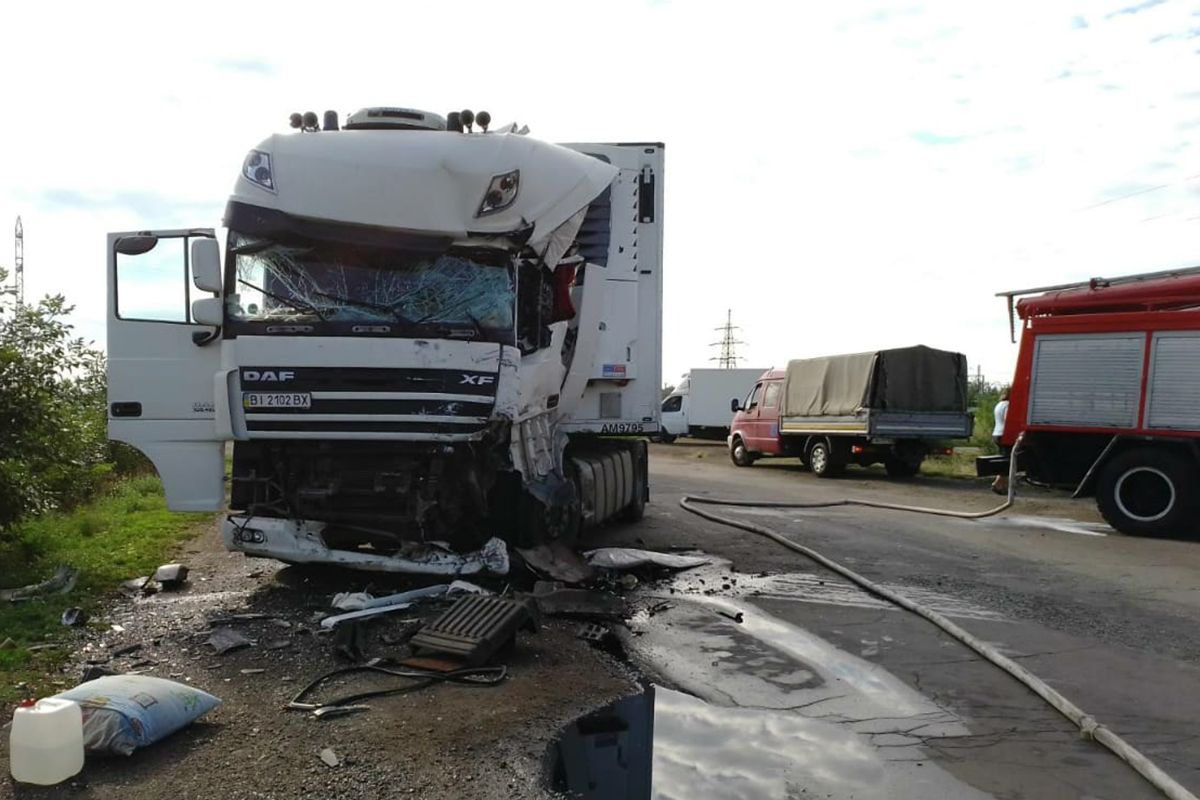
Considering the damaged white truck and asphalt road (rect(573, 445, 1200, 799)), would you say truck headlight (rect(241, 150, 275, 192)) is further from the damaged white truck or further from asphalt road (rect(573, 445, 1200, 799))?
asphalt road (rect(573, 445, 1200, 799))

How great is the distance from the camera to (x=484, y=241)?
7.04 m

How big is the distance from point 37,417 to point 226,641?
3.70 meters

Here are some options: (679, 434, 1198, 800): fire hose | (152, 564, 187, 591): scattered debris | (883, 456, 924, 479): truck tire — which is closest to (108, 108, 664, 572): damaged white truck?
(152, 564, 187, 591): scattered debris

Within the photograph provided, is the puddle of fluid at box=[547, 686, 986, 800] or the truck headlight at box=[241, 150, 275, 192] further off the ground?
the truck headlight at box=[241, 150, 275, 192]

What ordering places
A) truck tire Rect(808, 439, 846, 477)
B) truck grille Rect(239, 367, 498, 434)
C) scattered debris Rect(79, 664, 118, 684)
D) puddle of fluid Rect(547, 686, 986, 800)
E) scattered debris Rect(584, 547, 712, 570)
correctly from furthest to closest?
1. truck tire Rect(808, 439, 846, 477)
2. scattered debris Rect(584, 547, 712, 570)
3. truck grille Rect(239, 367, 498, 434)
4. scattered debris Rect(79, 664, 118, 684)
5. puddle of fluid Rect(547, 686, 986, 800)

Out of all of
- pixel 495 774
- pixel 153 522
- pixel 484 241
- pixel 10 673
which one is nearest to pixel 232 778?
pixel 495 774

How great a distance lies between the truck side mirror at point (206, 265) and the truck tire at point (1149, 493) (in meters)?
10.8

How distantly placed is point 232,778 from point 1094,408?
1169 centimetres

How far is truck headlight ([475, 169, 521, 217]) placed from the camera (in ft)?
22.8

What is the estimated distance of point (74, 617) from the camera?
6.13 m

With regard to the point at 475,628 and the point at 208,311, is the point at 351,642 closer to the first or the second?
the point at 475,628

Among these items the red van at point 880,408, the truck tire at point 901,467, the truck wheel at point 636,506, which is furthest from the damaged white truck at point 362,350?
the truck tire at point 901,467

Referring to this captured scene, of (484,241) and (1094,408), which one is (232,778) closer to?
(484,241)

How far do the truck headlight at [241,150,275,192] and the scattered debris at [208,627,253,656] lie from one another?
324 cm
